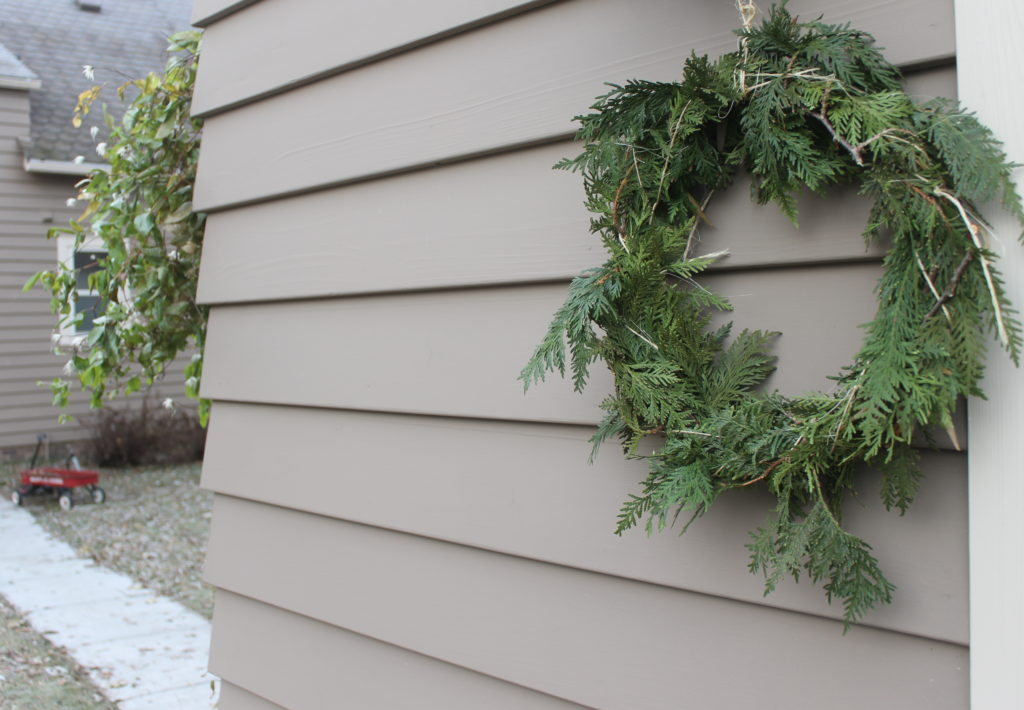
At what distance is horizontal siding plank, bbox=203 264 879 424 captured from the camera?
1142mm

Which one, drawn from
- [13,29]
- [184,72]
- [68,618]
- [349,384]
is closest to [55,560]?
[68,618]

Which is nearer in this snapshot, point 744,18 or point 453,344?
point 744,18

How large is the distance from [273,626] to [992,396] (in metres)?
1.61

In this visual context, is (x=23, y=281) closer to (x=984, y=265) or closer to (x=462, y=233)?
(x=462, y=233)

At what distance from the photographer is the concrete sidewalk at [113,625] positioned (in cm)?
399

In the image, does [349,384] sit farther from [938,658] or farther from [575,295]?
[938,658]

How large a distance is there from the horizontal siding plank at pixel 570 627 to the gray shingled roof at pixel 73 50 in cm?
827

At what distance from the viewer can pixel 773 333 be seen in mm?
1174

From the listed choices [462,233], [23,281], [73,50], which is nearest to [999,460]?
[462,233]

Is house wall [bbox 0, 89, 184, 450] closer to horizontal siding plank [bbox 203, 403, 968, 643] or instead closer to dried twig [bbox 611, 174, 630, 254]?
horizontal siding plank [bbox 203, 403, 968, 643]

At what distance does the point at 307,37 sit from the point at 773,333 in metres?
1.35

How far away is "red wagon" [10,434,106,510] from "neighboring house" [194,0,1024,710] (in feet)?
19.6

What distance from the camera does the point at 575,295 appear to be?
4.02ft

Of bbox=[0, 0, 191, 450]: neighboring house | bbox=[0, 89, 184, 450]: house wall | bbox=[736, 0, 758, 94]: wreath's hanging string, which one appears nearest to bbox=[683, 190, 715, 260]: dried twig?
bbox=[736, 0, 758, 94]: wreath's hanging string
